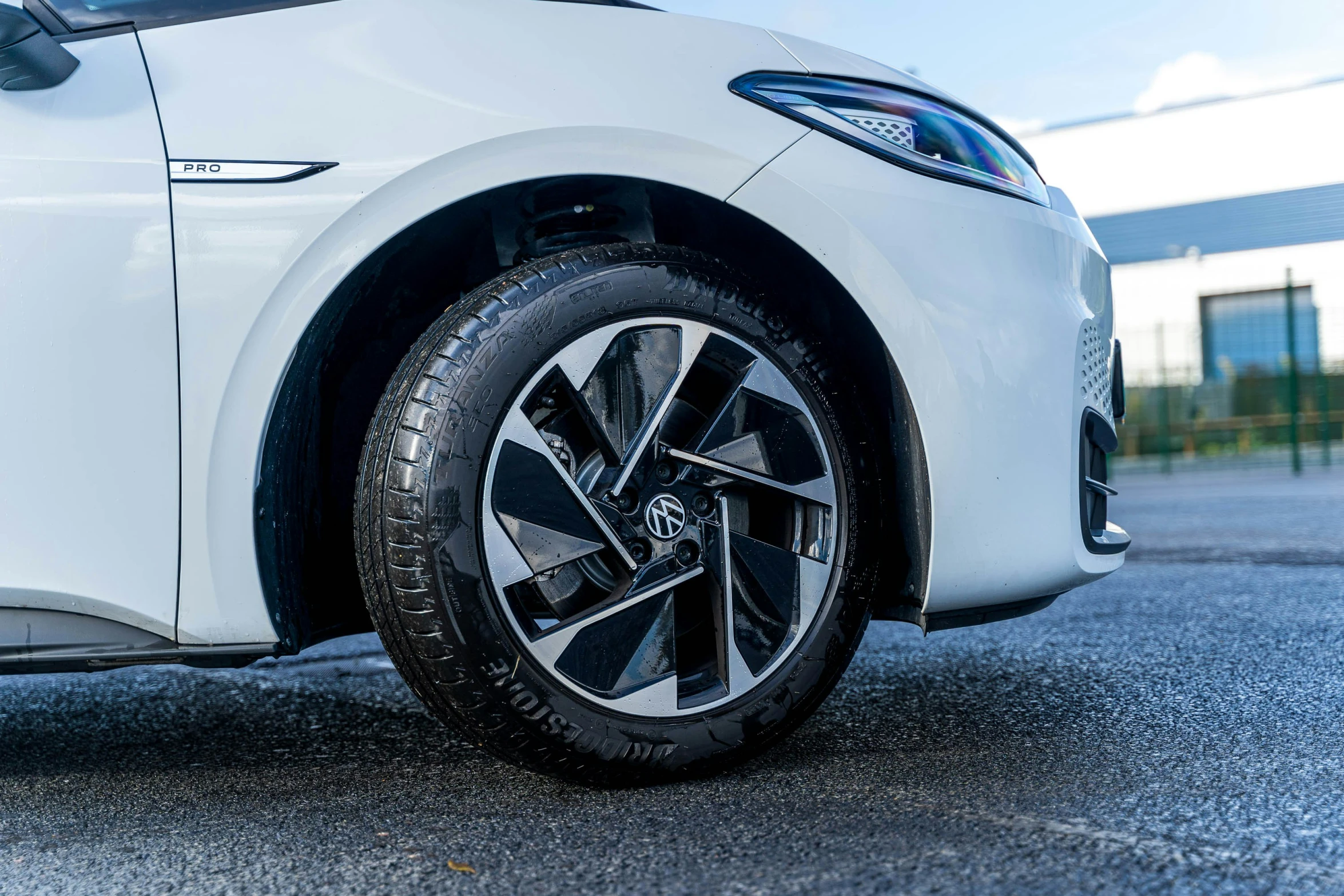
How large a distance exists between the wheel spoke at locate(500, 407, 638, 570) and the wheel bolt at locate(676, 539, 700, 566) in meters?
0.09

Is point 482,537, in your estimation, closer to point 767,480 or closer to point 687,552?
point 687,552

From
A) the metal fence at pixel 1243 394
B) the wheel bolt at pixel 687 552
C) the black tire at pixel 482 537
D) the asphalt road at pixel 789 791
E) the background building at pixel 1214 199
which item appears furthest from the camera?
the background building at pixel 1214 199

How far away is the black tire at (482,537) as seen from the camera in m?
1.41

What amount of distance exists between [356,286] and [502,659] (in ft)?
1.99

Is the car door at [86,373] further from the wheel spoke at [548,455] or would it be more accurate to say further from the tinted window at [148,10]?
the wheel spoke at [548,455]

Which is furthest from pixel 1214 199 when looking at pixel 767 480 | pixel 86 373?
pixel 86 373

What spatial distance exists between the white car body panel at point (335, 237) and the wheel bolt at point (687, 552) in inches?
15.4

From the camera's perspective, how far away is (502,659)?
142cm

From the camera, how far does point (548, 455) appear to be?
1.46 metres

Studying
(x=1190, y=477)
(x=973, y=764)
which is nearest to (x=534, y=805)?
(x=973, y=764)

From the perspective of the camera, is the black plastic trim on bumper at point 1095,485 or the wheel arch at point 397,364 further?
the black plastic trim on bumper at point 1095,485

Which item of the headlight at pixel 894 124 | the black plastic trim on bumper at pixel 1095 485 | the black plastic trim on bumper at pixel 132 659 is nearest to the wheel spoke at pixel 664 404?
the headlight at pixel 894 124

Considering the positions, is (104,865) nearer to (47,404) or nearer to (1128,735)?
(47,404)

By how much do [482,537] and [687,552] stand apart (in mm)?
301
